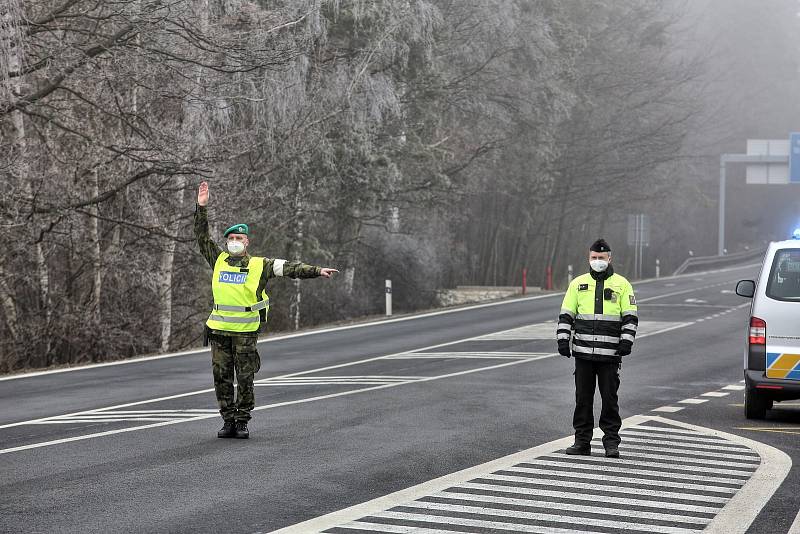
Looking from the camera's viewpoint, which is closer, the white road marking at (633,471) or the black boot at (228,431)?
the white road marking at (633,471)

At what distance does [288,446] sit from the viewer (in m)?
11.1

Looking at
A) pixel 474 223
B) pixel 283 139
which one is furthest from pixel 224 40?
pixel 474 223

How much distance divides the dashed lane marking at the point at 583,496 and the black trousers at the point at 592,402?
0.64ft

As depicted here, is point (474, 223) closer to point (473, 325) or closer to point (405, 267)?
point (405, 267)

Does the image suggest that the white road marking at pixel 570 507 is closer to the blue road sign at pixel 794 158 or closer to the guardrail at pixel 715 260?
the guardrail at pixel 715 260

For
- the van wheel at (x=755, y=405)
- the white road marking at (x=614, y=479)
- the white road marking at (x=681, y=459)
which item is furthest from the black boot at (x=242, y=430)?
the van wheel at (x=755, y=405)

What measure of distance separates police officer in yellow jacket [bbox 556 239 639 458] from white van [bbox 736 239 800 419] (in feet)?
10.2

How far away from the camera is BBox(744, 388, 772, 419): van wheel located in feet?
46.1

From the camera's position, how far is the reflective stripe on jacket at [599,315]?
10.9 m

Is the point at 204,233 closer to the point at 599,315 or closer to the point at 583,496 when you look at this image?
the point at 599,315

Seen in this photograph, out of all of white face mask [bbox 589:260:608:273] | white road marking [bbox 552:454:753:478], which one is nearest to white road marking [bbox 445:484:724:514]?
white road marking [bbox 552:454:753:478]

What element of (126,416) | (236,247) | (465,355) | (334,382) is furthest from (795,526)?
(465,355)

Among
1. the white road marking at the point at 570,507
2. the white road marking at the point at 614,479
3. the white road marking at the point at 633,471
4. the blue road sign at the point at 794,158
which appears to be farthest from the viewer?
the blue road sign at the point at 794,158

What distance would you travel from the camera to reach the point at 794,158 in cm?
→ 7300
